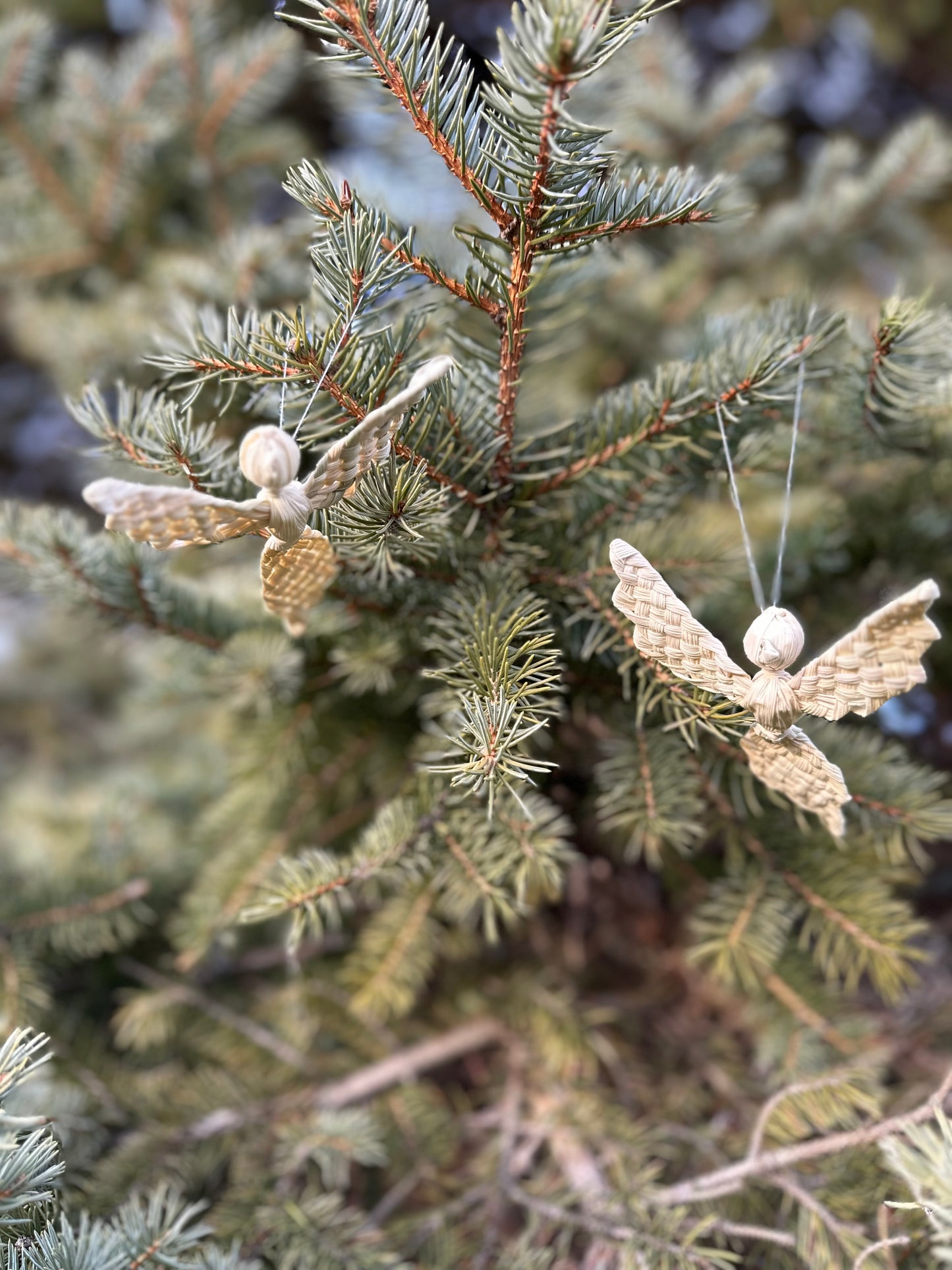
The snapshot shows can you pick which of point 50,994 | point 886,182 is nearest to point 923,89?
point 886,182

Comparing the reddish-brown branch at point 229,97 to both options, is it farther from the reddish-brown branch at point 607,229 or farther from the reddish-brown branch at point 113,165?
the reddish-brown branch at point 607,229

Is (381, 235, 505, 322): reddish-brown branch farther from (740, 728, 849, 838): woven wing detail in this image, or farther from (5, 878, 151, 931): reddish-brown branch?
(5, 878, 151, 931): reddish-brown branch

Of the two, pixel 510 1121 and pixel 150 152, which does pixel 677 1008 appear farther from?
pixel 150 152

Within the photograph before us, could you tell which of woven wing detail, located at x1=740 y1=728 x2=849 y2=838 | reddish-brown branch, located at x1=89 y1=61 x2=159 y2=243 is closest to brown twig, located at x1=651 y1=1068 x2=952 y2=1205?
woven wing detail, located at x1=740 y1=728 x2=849 y2=838

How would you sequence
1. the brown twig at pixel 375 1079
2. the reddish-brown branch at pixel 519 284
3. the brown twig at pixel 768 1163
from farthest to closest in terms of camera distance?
1. the brown twig at pixel 375 1079
2. the brown twig at pixel 768 1163
3. the reddish-brown branch at pixel 519 284

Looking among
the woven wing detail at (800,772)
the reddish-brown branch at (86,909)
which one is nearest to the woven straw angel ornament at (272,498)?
the woven wing detail at (800,772)

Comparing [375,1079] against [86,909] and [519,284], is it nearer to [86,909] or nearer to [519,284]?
[86,909]

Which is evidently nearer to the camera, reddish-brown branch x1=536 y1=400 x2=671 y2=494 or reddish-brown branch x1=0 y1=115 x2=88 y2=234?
reddish-brown branch x1=536 y1=400 x2=671 y2=494
